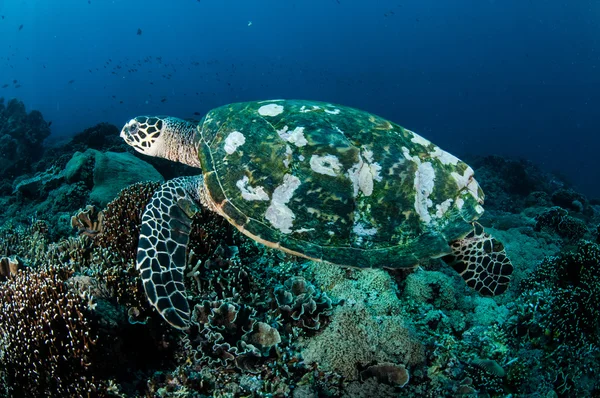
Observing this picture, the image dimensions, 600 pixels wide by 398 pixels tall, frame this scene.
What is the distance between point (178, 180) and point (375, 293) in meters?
2.67

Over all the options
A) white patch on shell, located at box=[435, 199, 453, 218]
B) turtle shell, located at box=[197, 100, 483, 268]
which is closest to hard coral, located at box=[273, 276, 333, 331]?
turtle shell, located at box=[197, 100, 483, 268]

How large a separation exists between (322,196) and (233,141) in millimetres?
1218

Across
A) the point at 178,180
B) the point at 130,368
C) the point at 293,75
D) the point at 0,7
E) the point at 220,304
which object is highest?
the point at 178,180

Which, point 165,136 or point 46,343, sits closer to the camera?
point 46,343

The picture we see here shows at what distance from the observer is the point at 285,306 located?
2953mm

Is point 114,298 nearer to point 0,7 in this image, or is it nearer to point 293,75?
point 293,75

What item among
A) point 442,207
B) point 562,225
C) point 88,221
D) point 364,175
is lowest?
point 562,225

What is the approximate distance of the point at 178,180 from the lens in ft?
12.1

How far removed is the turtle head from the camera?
4.29 metres

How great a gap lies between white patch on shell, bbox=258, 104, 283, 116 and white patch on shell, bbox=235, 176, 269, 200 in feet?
3.01

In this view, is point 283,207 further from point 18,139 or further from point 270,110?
point 18,139

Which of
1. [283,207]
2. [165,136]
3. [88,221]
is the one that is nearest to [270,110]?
[283,207]

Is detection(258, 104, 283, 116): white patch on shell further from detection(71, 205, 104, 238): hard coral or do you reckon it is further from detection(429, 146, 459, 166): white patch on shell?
detection(71, 205, 104, 238): hard coral

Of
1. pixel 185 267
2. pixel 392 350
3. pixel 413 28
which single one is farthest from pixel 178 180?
pixel 413 28
